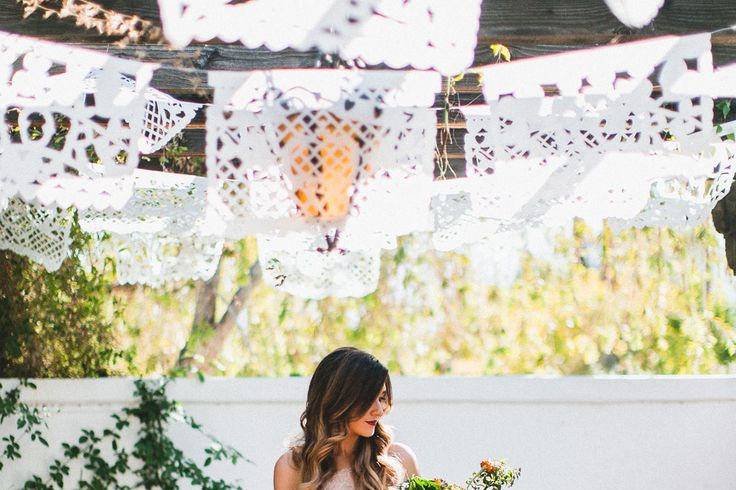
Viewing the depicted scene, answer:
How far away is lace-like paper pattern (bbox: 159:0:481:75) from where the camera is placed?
1673 millimetres

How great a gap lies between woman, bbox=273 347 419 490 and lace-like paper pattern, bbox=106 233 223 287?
480 millimetres

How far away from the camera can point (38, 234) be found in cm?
305

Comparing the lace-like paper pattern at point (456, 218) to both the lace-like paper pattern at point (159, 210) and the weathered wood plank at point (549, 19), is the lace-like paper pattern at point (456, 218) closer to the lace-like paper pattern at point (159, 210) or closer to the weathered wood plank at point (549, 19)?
the weathered wood plank at point (549, 19)

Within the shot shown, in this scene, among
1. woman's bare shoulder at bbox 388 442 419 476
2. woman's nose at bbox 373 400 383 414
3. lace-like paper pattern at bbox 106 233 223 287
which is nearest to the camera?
woman's nose at bbox 373 400 383 414

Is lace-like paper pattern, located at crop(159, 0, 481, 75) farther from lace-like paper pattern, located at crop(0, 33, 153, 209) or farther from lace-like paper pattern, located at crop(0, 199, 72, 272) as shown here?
lace-like paper pattern, located at crop(0, 199, 72, 272)

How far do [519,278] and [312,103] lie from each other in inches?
202

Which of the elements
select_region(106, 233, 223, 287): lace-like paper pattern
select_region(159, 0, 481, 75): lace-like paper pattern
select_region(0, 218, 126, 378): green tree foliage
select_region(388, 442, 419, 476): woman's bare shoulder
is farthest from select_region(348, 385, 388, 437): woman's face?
select_region(0, 218, 126, 378): green tree foliage

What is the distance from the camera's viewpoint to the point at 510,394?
4133mm

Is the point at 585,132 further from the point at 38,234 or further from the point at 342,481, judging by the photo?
the point at 38,234

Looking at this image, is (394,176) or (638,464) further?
(638,464)

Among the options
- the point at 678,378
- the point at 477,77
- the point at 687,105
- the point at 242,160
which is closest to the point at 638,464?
the point at 678,378

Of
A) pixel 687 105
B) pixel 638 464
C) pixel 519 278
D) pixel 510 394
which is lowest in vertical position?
pixel 638 464

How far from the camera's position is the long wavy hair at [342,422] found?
287 cm

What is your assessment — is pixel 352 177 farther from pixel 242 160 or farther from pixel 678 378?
pixel 678 378
